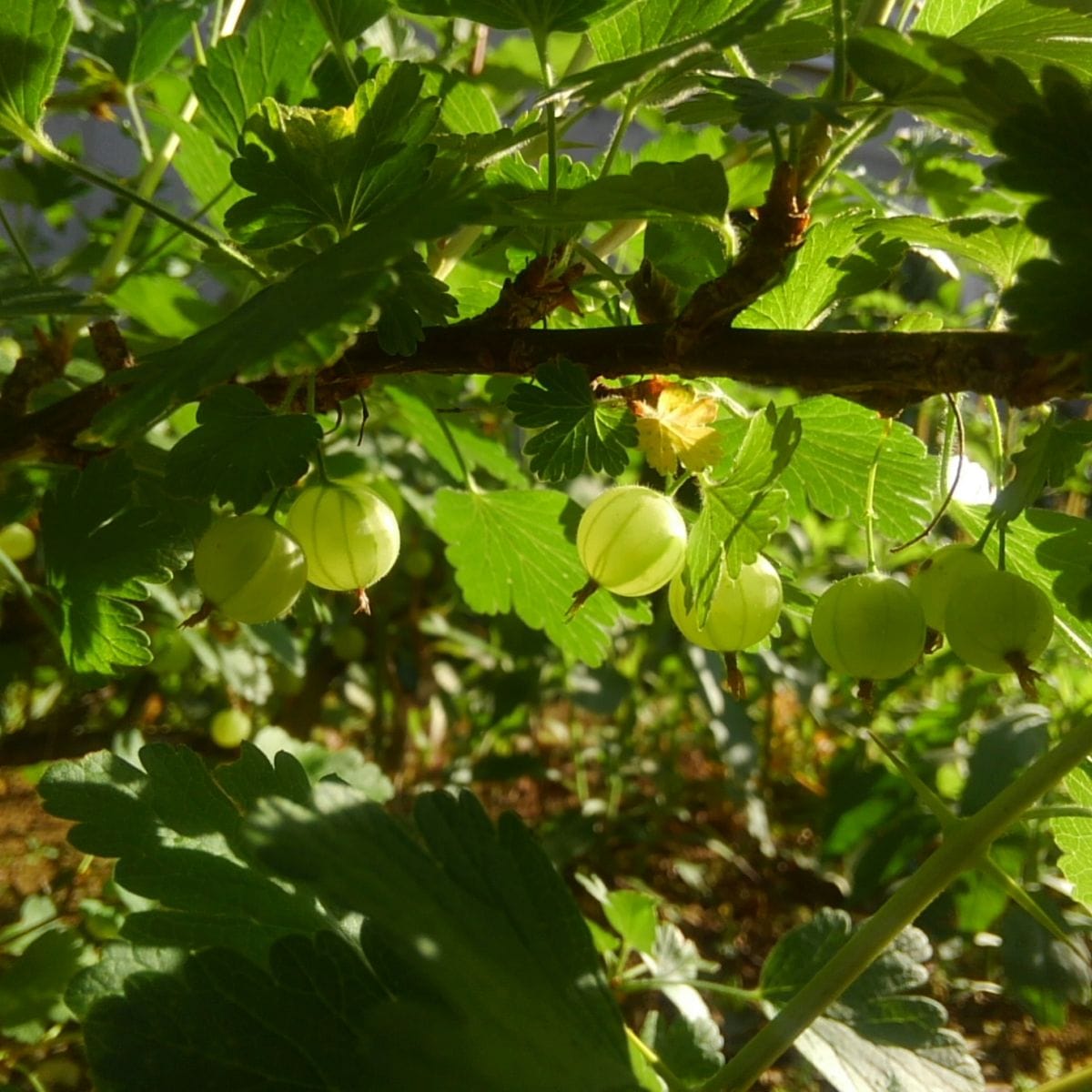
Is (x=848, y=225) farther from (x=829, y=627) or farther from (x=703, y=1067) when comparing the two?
(x=703, y=1067)

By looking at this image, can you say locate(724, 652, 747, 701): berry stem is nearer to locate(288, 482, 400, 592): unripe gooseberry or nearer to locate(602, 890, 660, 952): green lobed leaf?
locate(288, 482, 400, 592): unripe gooseberry

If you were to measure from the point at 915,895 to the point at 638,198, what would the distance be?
363mm

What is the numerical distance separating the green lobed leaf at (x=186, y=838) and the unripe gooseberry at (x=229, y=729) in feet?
3.26

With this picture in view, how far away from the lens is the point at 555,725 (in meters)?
2.12

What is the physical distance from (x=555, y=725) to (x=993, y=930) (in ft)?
3.23

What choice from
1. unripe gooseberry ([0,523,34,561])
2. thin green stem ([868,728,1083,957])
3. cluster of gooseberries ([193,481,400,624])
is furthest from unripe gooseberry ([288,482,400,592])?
unripe gooseberry ([0,523,34,561])

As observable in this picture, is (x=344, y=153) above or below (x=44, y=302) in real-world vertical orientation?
above

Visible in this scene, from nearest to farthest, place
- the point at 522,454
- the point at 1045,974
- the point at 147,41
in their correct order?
the point at 522,454
the point at 147,41
the point at 1045,974

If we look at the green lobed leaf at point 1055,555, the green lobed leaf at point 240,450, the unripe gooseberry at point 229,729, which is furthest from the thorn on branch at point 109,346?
the unripe gooseberry at point 229,729

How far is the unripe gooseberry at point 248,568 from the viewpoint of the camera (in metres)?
0.51

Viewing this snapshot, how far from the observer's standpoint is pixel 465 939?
1.14ft

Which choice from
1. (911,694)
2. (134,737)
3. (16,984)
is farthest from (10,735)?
(911,694)

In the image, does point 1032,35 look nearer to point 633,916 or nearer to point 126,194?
point 126,194

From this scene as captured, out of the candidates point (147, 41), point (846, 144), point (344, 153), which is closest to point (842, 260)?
point (846, 144)
